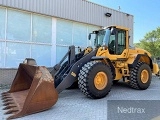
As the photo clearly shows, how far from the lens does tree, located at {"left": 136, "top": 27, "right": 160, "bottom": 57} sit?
34.2m

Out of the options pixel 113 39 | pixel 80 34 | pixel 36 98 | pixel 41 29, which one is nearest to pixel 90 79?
pixel 36 98

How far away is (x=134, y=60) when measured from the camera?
8.72 m

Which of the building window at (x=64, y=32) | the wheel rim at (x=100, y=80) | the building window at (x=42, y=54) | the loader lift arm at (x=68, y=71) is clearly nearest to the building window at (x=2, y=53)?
the building window at (x=42, y=54)

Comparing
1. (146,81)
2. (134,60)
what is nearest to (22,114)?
(134,60)

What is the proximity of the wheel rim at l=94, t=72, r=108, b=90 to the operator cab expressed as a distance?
4.59 ft

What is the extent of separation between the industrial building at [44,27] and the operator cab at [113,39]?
110 inches

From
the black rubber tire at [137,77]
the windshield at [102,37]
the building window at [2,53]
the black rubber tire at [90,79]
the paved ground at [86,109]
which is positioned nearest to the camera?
the paved ground at [86,109]

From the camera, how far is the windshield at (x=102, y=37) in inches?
319

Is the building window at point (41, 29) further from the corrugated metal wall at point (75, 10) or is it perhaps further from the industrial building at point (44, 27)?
the corrugated metal wall at point (75, 10)

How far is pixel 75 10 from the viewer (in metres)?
11.4

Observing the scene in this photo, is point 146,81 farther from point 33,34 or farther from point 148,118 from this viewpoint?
point 33,34

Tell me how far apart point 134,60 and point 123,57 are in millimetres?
485

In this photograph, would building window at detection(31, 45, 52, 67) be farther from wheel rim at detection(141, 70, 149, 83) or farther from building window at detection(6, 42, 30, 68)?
wheel rim at detection(141, 70, 149, 83)

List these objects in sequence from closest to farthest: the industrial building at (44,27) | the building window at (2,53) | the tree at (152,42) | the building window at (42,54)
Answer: the building window at (2,53) → the industrial building at (44,27) → the building window at (42,54) → the tree at (152,42)
